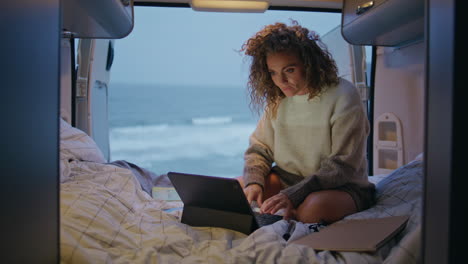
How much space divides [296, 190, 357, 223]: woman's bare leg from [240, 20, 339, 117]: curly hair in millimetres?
478

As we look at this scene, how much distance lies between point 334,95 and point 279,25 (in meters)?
0.44

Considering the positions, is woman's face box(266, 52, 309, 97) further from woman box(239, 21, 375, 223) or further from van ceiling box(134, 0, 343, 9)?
van ceiling box(134, 0, 343, 9)

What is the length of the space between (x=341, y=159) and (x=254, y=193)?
422mm

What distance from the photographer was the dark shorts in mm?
1827

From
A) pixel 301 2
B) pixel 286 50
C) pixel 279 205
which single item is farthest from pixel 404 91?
pixel 279 205

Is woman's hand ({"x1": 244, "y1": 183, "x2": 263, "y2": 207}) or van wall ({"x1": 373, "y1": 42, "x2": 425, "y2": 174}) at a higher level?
van wall ({"x1": 373, "y1": 42, "x2": 425, "y2": 174})

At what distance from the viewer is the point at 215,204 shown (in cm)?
162

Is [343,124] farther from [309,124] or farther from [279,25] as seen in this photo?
[279,25]

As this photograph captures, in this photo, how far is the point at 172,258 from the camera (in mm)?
1298

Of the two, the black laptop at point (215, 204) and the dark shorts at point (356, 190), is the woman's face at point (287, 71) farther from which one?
the black laptop at point (215, 204)

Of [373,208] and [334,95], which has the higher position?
[334,95]

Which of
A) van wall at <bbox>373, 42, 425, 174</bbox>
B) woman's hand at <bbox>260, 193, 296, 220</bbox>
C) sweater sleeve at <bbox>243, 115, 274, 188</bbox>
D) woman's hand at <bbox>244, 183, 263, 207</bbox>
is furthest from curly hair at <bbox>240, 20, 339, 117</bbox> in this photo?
van wall at <bbox>373, 42, 425, 174</bbox>
